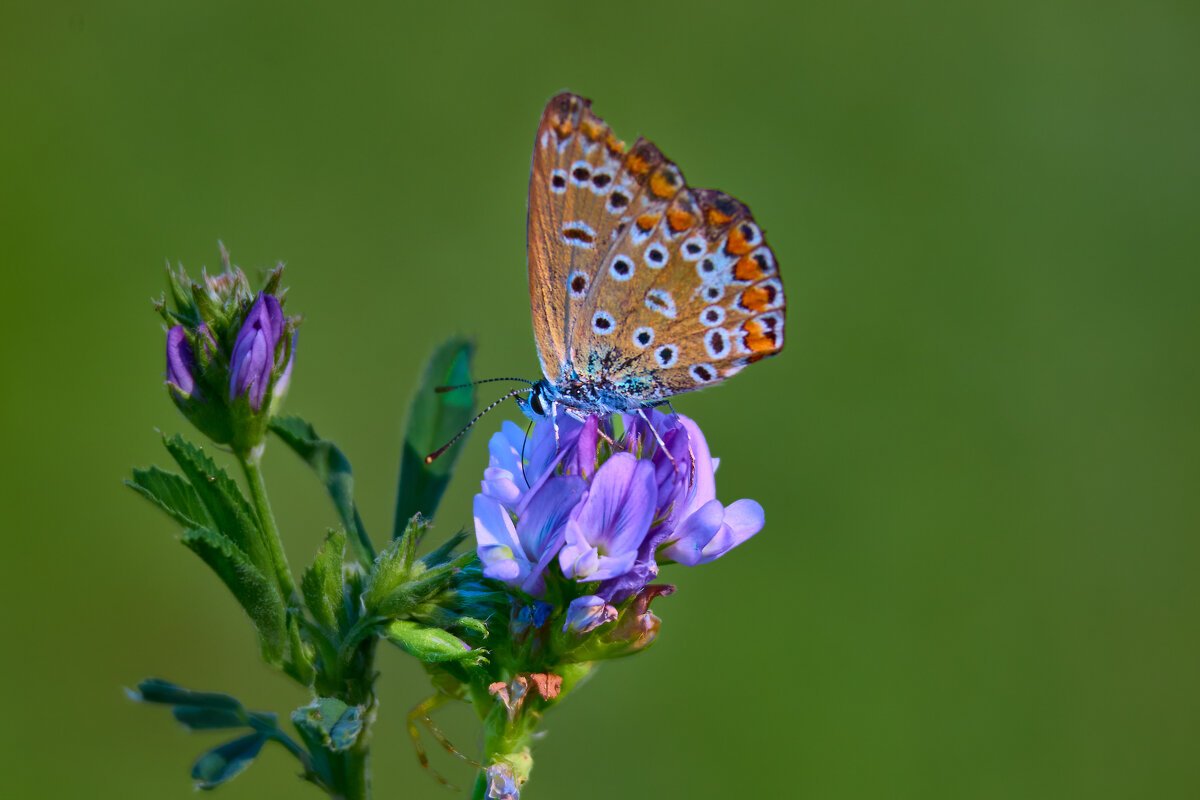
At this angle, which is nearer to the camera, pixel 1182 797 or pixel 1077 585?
pixel 1182 797

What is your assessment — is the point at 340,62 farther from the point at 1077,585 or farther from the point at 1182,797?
the point at 1182,797

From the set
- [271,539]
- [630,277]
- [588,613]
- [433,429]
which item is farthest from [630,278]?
[271,539]

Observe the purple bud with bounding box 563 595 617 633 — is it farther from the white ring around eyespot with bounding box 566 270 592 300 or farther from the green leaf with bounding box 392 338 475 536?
the white ring around eyespot with bounding box 566 270 592 300

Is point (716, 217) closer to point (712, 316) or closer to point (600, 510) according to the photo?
point (712, 316)

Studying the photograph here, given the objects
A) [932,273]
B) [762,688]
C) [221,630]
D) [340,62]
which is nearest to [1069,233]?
[932,273]

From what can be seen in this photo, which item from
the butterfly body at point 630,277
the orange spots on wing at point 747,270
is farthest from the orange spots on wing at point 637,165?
the orange spots on wing at point 747,270
